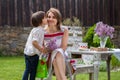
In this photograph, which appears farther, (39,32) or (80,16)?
(80,16)

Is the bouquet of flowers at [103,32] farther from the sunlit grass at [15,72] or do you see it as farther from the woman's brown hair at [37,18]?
the sunlit grass at [15,72]

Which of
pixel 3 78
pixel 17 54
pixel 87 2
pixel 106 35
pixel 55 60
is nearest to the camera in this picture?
pixel 55 60

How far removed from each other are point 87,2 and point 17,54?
2911mm

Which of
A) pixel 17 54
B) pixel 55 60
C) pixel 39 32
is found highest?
pixel 39 32

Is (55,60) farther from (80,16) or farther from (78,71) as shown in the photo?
(80,16)

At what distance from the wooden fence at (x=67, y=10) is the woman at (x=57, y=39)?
7489 mm

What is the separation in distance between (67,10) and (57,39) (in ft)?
26.5

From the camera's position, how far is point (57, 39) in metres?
5.68

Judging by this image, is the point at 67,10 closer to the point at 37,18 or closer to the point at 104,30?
the point at 104,30

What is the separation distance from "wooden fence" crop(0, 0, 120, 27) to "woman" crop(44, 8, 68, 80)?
7489 millimetres

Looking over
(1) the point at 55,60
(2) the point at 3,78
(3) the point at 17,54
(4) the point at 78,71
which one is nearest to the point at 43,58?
(1) the point at 55,60

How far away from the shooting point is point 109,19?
14.1m

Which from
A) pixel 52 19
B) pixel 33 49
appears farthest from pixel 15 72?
pixel 52 19

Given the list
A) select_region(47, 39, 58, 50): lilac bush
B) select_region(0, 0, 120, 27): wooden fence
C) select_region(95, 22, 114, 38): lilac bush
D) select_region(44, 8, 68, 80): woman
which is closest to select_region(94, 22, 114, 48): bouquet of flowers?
select_region(95, 22, 114, 38): lilac bush
